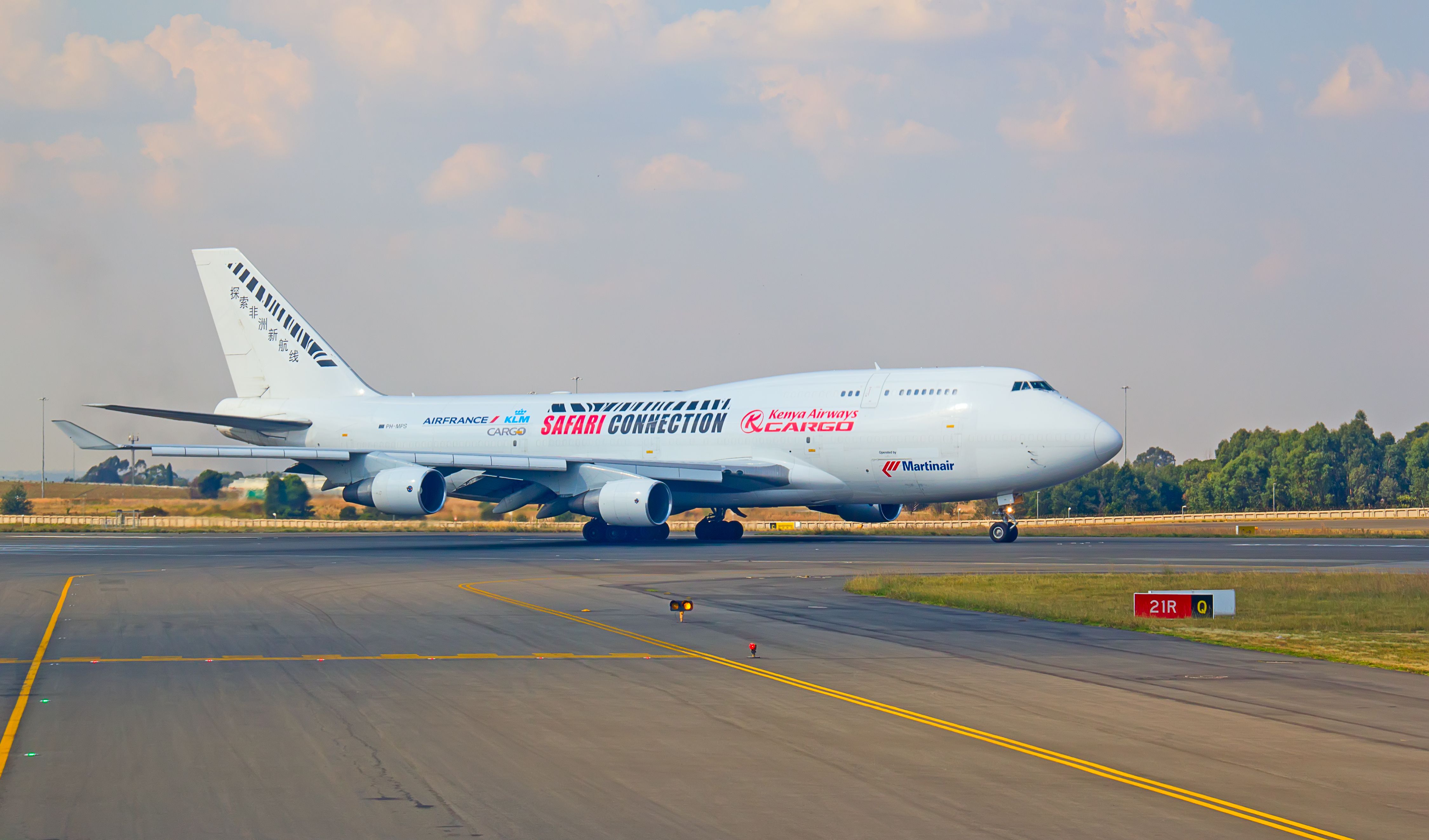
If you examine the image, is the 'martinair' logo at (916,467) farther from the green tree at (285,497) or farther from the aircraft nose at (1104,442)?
the green tree at (285,497)

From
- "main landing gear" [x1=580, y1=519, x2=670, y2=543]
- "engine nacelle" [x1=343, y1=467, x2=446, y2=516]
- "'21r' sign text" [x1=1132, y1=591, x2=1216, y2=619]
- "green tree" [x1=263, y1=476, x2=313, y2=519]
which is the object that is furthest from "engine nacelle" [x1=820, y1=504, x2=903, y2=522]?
"green tree" [x1=263, y1=476, x2=313, y2=519]

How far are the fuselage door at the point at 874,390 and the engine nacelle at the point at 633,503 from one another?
26.9 ft

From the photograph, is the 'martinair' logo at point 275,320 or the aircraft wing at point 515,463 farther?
the 'martinair' logo at point 275,320

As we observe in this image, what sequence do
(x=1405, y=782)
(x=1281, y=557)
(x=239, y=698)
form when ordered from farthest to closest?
(x=1281, y=557) < (x=239, y=698) < (x=1405, y=782)

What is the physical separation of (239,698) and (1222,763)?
1055cm

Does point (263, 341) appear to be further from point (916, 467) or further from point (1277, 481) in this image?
Result: point (1277, 481)

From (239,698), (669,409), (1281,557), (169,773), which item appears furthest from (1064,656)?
(669,409)

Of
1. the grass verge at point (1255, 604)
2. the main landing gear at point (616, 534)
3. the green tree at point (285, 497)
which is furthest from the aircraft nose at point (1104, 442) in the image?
the green tree at point (285, 497)

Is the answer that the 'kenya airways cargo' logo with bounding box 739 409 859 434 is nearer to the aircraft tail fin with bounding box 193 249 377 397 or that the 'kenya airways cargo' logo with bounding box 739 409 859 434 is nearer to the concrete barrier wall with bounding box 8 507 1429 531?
the concrete barrier wall with bounding box 8 507 1429 531

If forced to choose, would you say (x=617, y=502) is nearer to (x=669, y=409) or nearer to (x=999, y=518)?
(x=669, y=409)

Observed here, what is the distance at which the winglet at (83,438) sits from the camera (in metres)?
46.4

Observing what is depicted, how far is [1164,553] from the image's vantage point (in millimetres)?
43094

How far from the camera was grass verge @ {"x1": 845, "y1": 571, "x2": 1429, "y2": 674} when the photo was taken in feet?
68.5

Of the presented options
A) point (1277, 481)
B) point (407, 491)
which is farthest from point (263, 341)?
point (1277, 481)
